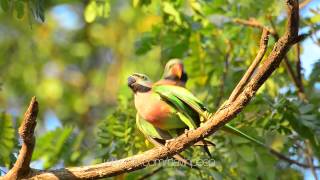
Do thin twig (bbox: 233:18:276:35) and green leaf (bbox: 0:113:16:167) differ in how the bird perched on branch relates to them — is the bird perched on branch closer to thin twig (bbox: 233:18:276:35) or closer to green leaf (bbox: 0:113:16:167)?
green leaf (bbox: 0:113:16:167)

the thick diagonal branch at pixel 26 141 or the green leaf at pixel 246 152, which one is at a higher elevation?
the green leaf at pixel 246 152

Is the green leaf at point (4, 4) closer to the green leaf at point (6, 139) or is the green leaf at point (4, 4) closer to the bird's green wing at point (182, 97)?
the green leaf at point (6, 139)

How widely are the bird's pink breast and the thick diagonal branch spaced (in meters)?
0.53

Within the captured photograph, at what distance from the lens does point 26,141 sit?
8.78 feet

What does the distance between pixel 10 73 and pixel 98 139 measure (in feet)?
10.2

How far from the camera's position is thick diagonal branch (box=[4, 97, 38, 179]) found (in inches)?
100

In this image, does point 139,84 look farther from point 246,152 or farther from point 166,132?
point 246,152

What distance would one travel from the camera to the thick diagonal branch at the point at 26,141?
8.37 ft

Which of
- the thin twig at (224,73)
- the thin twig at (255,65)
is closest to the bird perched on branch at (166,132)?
the thin twig at (255,65)

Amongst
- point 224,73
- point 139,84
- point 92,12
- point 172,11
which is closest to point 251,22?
point 224,73

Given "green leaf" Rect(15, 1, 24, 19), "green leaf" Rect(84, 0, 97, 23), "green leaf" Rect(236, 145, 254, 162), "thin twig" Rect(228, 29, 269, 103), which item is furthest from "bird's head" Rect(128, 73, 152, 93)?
"green leaf" Rect(84, 0, 97, 23)

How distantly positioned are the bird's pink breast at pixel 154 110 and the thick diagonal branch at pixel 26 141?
53 centimetres

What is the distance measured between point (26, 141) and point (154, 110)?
22.9 inches

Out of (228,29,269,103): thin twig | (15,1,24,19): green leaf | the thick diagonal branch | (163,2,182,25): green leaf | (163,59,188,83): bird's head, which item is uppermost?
(163,2,182,25): green leaf
